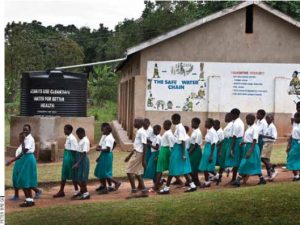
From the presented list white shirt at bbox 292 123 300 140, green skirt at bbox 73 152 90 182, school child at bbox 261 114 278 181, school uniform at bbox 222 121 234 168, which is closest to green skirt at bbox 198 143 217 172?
school uniform at bbox 222 121 234 168

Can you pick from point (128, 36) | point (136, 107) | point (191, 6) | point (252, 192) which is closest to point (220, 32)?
point (136, 107)

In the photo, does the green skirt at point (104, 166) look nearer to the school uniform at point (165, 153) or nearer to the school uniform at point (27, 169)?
the school uniform at point (165, 153)

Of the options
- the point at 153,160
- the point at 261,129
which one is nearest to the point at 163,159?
the point at 153,160

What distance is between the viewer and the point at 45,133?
15.0 metres

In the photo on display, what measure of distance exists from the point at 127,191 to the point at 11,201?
78.1 inches

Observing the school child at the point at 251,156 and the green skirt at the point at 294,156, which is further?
the green skirt at the point at 294,156

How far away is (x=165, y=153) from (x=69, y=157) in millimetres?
1596

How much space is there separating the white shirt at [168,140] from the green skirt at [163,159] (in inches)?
2.7

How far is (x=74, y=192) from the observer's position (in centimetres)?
1038

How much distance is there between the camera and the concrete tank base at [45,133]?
48.4 ft

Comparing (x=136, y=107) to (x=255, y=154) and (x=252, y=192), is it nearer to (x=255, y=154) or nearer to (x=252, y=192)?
(x=255, y=154)

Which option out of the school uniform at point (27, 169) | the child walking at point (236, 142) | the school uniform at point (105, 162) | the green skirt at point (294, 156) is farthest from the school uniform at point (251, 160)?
the school uniform at point (27, 169)

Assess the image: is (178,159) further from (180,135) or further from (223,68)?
(223,68)

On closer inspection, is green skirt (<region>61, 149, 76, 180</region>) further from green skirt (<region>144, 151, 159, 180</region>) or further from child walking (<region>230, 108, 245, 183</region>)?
child walking (<region>230, 108, 245, 183</region>)
